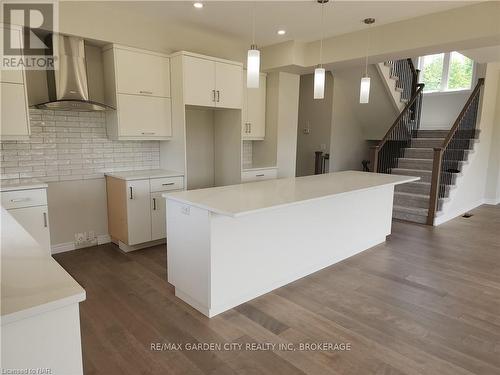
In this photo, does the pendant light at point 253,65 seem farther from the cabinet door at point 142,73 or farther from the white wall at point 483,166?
the white wall at point 483,166

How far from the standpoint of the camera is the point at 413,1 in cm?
332

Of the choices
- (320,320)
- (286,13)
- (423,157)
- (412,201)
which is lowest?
(320,320)

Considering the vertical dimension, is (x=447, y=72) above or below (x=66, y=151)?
above

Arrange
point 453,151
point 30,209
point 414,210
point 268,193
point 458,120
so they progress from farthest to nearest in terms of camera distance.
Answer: point 453,151 < point 458,120 < point 414,210 < point 30,209 < point 268,193

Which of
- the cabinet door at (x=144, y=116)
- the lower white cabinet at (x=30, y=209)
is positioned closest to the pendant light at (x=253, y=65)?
the cabinet door at (x=144, y=116)

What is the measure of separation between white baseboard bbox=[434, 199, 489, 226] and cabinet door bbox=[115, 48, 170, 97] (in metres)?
4.56

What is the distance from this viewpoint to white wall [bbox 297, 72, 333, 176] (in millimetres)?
6699

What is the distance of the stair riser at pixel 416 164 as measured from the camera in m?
6.28

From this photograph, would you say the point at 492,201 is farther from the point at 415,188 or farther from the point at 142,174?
the point at 142,174

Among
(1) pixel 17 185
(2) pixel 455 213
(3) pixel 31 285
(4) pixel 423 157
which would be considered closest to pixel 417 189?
(2) pixel 455 213

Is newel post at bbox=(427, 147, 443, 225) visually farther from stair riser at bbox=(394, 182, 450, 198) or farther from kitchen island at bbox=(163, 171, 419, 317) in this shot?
kitchen island at bbox=(163, 171, 419, 317)

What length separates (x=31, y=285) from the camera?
109 cm

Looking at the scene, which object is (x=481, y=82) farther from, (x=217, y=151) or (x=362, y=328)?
(x=362, y=328)

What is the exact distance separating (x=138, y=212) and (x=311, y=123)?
4.42 m
